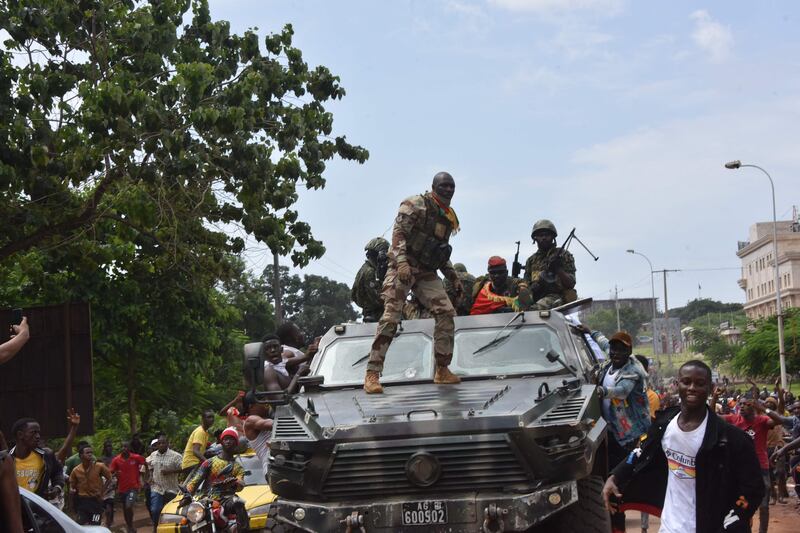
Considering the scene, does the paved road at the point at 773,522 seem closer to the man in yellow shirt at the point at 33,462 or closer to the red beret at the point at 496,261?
the red beret at the point at 496,261

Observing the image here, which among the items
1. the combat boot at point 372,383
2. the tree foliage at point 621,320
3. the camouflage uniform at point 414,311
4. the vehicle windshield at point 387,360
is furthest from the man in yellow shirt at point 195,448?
the tree foliage at point 621,320

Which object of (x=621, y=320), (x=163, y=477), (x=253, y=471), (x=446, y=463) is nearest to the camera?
(x=446, y=463)

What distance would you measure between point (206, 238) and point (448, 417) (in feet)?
35.6

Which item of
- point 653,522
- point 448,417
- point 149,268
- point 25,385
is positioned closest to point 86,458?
point 25,385

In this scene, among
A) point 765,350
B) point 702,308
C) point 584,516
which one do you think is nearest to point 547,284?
point 584,516

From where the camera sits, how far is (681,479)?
5.52 m

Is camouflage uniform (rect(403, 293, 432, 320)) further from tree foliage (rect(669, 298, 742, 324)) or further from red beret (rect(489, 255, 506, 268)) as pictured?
tree foliage (rect(669, 298, 742, 324))

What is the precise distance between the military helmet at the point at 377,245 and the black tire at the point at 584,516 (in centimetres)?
473

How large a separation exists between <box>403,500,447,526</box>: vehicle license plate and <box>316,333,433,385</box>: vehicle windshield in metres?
1.79

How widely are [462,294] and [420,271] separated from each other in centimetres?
99

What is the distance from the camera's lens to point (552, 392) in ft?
24.6

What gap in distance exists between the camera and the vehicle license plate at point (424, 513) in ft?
22.9

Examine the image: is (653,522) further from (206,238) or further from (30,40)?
(30,40)

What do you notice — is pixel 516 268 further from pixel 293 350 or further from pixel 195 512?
pixel 195 512
